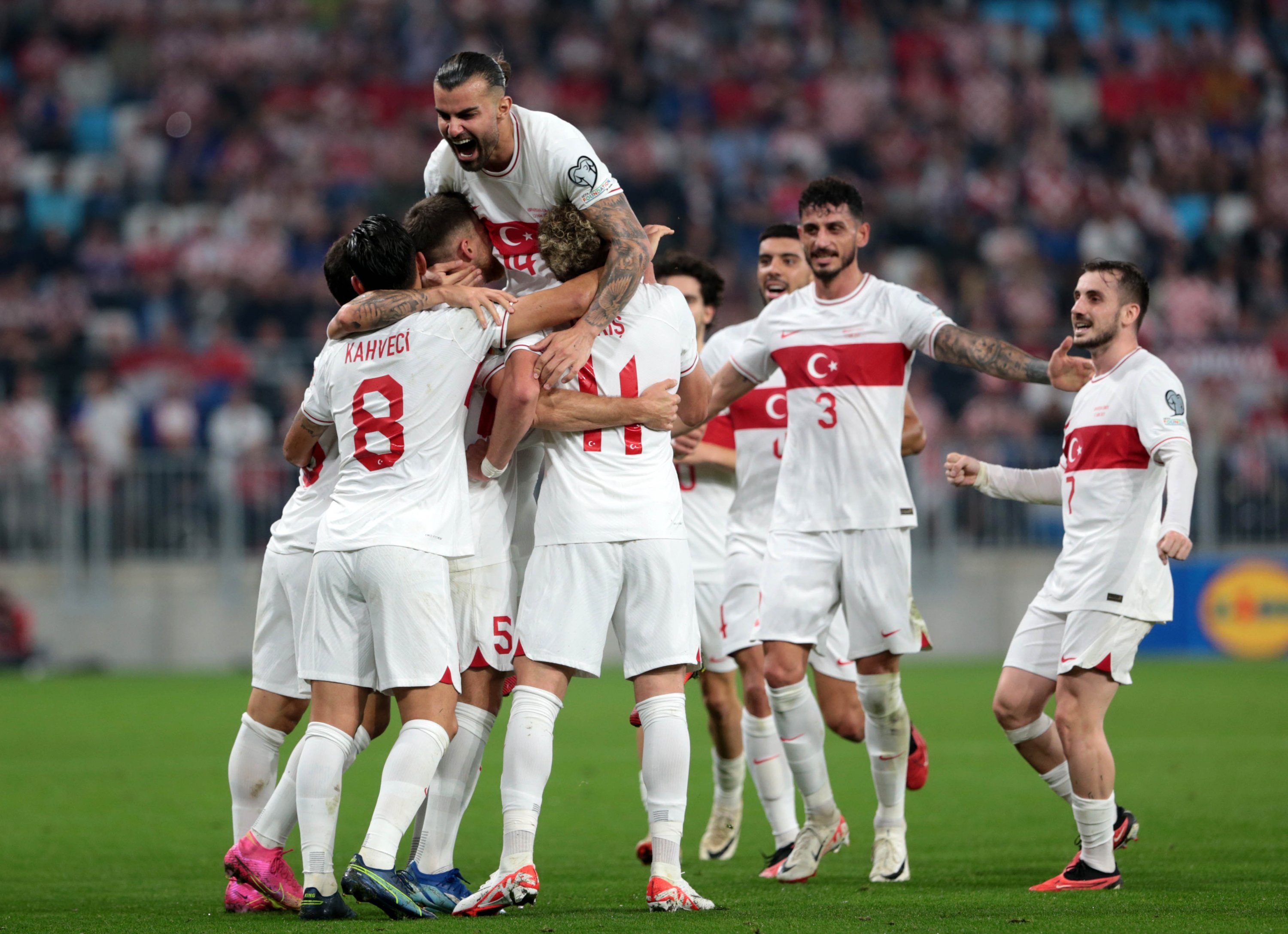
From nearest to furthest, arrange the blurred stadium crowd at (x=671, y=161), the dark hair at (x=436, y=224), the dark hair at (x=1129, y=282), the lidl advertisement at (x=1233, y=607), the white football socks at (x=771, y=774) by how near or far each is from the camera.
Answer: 1. the dark hair at (x=436, y=224)
2. the dark hair at (x=1129, y=282)
3. the white football socks at (x=771, y=774)
4. the lidl advertisement at (x=1233, y=607)
5. the blurred stadium crowd at (x=671, y=161)

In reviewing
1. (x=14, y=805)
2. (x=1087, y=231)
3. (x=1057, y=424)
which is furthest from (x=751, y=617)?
(x=1087, y=231)

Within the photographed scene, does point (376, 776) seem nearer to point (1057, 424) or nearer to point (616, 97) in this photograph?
point (1057, 424)

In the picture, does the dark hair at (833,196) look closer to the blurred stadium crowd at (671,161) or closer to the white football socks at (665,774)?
the white football socks at (665,774)

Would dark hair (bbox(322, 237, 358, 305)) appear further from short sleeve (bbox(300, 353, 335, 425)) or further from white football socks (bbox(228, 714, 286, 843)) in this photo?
white football socks (bbox(228, 714, 286, 843))

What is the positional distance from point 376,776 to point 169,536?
855 cm

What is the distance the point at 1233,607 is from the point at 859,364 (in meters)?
13.0

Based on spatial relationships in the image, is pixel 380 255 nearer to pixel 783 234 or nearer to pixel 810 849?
pixel 783 234

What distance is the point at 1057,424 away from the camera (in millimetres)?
18484

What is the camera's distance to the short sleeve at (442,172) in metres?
6.29

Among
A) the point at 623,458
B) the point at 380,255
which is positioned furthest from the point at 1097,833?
the point at 380,255

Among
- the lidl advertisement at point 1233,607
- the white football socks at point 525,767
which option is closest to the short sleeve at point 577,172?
the white football socks at point 525,767

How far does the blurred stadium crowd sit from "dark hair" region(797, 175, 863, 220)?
11.5m

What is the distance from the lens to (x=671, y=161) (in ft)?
77.7

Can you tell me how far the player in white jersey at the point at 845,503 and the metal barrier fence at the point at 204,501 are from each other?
10.9 metres
